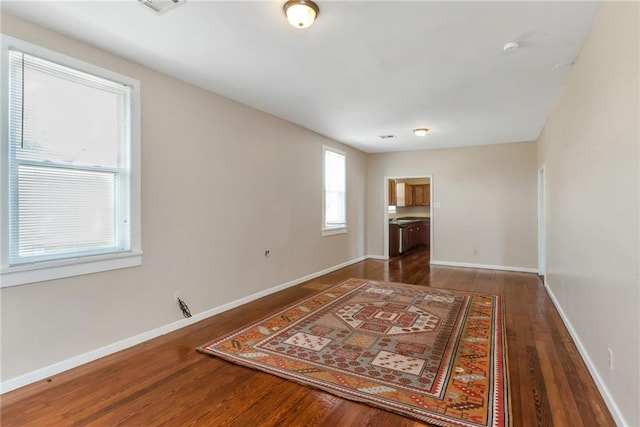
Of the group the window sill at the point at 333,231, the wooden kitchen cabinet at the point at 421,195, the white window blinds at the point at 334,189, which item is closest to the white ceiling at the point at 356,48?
the white window blinds at the point at 334,189

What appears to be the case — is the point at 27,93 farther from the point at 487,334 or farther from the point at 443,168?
the point at 443,168

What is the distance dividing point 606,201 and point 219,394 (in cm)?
284

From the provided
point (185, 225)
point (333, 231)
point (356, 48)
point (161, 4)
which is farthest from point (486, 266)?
point (161, 4)

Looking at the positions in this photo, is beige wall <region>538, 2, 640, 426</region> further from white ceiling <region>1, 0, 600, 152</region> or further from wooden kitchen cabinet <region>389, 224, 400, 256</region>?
wooden kitchen cabinet <region>389, 224, 400, 256</region>

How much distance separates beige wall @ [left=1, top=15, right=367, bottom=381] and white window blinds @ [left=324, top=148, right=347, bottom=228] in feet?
2.31

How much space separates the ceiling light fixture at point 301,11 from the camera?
2.07 metres

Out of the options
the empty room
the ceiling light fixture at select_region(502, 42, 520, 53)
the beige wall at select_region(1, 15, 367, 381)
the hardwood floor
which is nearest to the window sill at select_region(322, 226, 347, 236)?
the beige wall at select_region(1, 15, 367, 381)

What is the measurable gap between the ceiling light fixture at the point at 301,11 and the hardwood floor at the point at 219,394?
2.50 metres

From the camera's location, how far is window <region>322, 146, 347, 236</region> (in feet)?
20.6

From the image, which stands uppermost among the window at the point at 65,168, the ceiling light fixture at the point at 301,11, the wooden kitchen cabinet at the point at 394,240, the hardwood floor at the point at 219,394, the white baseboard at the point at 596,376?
the ceiling light fixture at the point at 301,11

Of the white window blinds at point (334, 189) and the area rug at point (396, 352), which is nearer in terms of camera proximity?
the area rug at point (396, 352)

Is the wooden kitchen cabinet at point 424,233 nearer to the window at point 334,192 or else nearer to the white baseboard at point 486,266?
the white baseboard at point 486,266

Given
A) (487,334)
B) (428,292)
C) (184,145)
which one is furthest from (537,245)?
→ (184,145)

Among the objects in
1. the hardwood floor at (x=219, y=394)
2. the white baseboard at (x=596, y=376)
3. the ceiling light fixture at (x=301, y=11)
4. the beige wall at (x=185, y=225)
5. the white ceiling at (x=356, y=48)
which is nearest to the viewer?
the white baseboard at (x=596, y=376)
